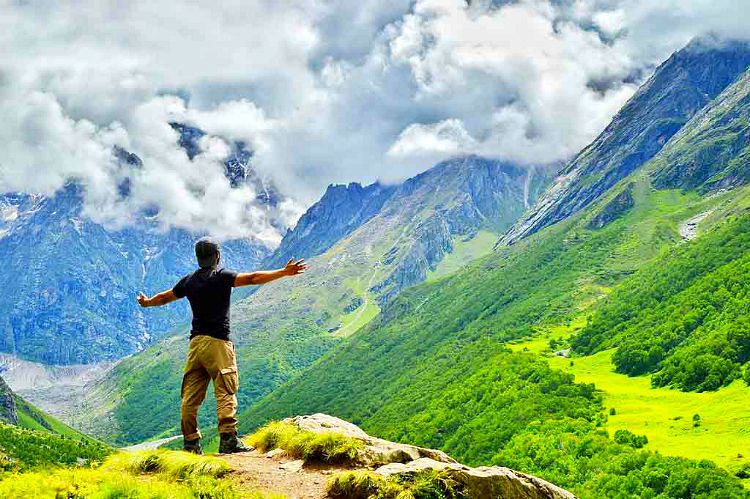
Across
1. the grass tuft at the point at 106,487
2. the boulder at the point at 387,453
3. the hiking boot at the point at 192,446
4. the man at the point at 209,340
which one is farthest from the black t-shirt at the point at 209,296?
the boulder at the point at 387,453

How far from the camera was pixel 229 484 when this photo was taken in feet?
49.9

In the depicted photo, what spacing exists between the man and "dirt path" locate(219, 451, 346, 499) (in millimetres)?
1340

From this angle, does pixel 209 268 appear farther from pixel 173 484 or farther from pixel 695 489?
pixel 695 489

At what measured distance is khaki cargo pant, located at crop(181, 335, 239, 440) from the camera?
18109 millimetres

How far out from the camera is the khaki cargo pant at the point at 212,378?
59.4ft

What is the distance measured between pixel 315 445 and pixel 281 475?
1.71m

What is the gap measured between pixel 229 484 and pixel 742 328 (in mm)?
191315

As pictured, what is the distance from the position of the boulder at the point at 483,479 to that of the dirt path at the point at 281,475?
5.83 ft

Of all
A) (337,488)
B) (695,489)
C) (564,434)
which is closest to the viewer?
(337,488)

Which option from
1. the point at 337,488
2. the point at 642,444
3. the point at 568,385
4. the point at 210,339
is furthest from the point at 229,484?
the point at 568,385

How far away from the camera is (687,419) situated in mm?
128875

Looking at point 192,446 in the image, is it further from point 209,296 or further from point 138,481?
point 209,296

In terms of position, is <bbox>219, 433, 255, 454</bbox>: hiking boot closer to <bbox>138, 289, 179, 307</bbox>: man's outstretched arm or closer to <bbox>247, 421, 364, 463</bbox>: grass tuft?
<bbox>247, 421, 364, 463</bbox>: grass tuft

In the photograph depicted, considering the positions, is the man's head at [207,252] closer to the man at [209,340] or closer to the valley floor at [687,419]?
the man at [209,340]
